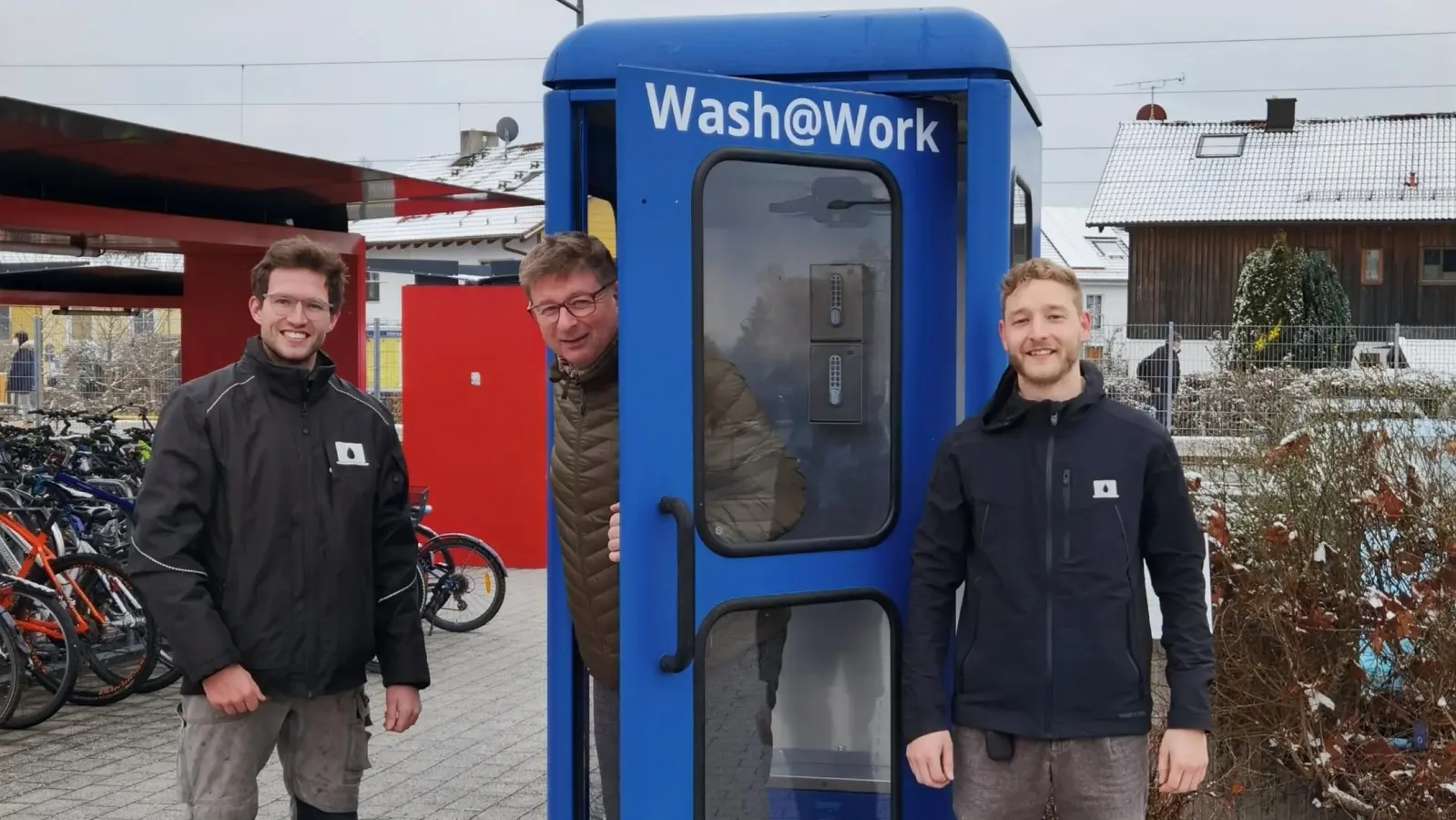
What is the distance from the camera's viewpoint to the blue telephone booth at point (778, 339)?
8.61ft

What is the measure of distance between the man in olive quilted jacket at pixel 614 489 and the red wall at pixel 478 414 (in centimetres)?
786

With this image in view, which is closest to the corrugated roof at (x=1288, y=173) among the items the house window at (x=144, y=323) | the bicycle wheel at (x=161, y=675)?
the house window at (x=144, y=323)

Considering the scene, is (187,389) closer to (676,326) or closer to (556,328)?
(556,328)

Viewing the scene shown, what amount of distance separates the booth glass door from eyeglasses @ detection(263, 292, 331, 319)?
0.92m

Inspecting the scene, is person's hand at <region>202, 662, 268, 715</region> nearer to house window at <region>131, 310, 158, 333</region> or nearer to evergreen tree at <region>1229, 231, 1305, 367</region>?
evergreen tree at <region>1229, 231, 1305, 367</region>

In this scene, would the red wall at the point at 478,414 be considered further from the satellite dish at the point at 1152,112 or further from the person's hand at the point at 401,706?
the satellite dish at the point at 1152,112

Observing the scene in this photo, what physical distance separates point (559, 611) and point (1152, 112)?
4810cm

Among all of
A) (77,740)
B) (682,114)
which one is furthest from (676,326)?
(77,740)

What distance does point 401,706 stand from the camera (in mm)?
3324

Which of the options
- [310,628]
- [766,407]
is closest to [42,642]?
[310,628]

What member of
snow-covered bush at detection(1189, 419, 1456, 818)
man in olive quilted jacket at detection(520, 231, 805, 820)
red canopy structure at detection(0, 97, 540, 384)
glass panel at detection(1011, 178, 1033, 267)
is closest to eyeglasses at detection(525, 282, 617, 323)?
man in olive quilted jacket at detection(520, 231, 805, 820)

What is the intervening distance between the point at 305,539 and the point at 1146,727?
1.74m

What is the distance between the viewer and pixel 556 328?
299 cm

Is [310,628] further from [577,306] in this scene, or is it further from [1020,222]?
[1020,222]
